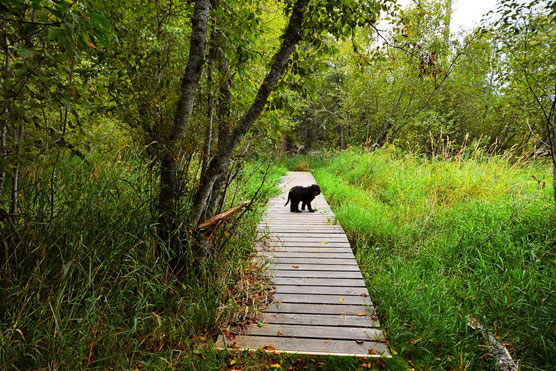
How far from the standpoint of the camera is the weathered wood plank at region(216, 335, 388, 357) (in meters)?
2.02

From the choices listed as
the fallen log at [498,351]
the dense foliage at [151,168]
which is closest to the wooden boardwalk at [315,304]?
the dense foliage at [151,168]

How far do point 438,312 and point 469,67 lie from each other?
2.58 metres

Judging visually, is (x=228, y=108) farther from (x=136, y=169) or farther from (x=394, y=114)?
(x=394, y=114)

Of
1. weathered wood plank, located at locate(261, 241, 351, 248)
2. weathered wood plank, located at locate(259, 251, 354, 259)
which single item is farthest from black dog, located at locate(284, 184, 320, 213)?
weathered wood plank, located at locate(259, 251, 354, 259)

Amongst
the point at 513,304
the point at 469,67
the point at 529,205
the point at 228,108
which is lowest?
the point at 513,304

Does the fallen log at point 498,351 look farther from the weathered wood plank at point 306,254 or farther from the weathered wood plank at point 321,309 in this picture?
the weathered wood plank at point 306,254

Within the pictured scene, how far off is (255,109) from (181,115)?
60 centimetres

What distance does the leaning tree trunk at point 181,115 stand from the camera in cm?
220

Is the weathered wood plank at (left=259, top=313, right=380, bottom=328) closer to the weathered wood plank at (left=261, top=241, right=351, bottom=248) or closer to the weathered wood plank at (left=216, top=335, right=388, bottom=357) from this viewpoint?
the weathered wood plank at (left=216, top=335, right=388, bottom=357)

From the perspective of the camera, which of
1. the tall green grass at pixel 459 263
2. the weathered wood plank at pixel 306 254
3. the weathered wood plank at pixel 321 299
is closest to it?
the tall green grass at pixel 459 263

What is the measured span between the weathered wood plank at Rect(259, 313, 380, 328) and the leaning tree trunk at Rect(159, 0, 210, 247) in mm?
1158

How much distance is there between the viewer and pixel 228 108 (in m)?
2.83

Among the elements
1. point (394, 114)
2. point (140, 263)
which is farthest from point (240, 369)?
point (394, 114)

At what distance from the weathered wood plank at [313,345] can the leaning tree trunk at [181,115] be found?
106 centimetres
